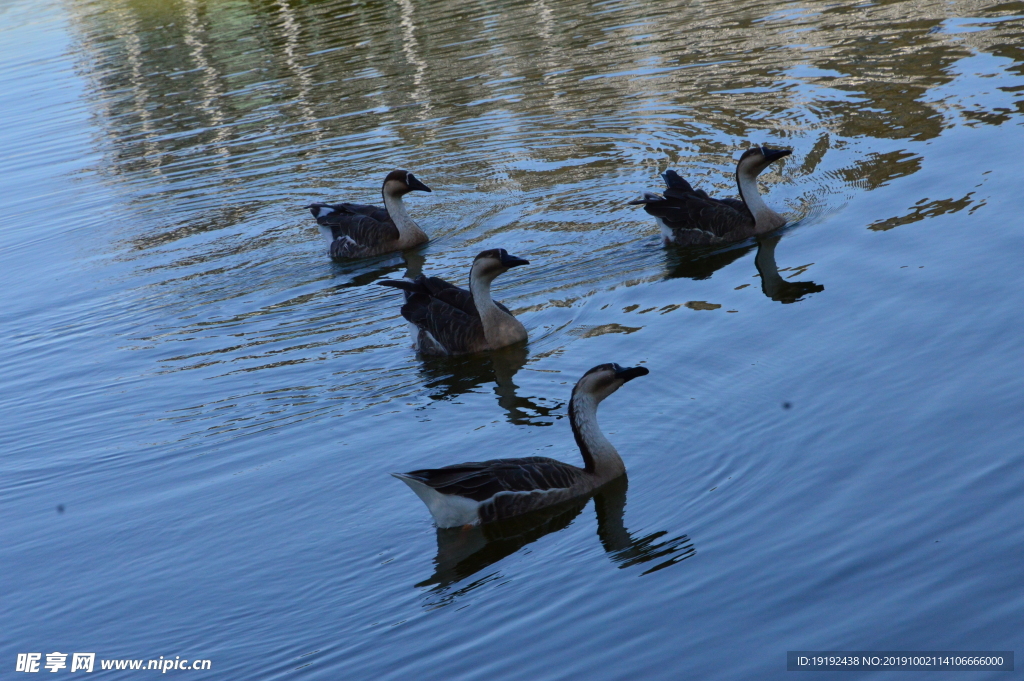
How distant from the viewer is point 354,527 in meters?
8.94

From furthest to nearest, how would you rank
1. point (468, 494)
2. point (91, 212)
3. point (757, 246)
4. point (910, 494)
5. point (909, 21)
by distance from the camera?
point (909, 21) → point (91, 212) → point (757, 246) → point (468, 494) → point (910, 494)

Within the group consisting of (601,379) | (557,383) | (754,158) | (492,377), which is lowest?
(492,377)

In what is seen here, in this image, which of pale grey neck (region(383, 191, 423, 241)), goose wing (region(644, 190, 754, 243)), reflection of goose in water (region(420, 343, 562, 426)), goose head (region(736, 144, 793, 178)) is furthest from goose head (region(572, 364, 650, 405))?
pale grey neck (region(383, 191, 423, 241))

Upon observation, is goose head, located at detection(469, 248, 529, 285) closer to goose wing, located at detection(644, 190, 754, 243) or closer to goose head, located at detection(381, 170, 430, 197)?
goose wing, located at detection(644, 190, 754, 243)

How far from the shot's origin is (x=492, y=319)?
12.4m

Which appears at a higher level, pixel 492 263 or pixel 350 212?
pixel 492 263

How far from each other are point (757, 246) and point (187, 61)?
25.9 metres

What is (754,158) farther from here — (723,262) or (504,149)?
(504,149)

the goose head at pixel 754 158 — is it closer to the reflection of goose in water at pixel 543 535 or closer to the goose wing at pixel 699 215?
the goose wing at pixel 699 215

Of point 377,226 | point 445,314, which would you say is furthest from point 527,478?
point 377,226

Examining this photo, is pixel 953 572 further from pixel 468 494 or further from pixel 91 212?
pixel 91 212

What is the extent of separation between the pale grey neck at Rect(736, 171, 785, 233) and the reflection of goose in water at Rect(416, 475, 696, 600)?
21.1 ft

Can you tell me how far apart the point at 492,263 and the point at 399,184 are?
4.48 m

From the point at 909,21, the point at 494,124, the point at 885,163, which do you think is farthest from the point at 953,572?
the point at 909,21
